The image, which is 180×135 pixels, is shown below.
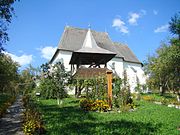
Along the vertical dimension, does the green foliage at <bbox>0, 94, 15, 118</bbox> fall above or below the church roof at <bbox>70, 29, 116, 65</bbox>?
below

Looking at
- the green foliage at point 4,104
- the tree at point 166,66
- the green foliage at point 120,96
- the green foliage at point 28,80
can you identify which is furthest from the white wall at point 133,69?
the green foliage at point 120,96

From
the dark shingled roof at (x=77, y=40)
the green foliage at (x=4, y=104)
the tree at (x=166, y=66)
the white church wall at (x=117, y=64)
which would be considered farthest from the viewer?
the white church wall at (x=117, y=64)

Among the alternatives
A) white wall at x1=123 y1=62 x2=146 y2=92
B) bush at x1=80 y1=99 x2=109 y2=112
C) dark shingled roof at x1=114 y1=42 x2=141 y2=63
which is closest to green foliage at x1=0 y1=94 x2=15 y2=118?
bush at x1=80 y1=99 x2=109 y2=112

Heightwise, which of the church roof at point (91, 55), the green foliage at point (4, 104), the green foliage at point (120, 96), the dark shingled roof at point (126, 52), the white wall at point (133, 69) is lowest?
the green foliage at point (4, 104)

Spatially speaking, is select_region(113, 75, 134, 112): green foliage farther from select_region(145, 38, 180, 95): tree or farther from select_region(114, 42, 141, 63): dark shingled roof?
select_region(114, 42, 141, 63): dark shingled roof

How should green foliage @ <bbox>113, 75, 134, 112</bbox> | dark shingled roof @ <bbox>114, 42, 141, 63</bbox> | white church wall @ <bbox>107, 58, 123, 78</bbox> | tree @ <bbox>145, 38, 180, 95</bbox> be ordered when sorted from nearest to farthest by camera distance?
green foliage @ <bbox>113, 75, 134, 112</bbox>
tree @ <bbox>145, 38, 180, 95</bbox>
white church wall @ <bbox>107, 58, 123, 78</bbox>
dark shingled roof @ <bbox>114, 42, 141, 63</bbox>

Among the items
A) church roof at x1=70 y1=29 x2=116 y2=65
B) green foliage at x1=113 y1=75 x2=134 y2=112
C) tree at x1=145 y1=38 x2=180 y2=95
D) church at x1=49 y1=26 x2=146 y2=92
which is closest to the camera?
green foliage at x1=113 y1=75 x2=134 y2=112

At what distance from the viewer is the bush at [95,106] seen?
14.7 metres

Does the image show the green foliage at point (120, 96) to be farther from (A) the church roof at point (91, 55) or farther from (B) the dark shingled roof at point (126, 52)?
(B) the dark shingled roof at point (126, 52)

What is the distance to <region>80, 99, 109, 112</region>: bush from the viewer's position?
1466 centimetres

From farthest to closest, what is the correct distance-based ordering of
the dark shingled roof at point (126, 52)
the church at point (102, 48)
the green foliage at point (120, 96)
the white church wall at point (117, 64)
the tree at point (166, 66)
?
1. the dark shingled roof at point (126, 52)
2. the white church wall at point (117, 64)
3. the church at point (102, 48)
4. the tree at point (166, 66)
5. the green foliage at point (120, 96)

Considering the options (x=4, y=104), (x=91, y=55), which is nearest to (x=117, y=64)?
(x=91, y=55)

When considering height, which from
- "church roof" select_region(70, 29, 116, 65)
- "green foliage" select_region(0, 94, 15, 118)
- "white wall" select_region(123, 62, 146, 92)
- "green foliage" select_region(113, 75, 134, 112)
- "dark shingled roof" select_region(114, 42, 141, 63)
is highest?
"dark shingled roof" select_region(114, 42, 141, 63)

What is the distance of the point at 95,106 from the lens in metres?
14.9
